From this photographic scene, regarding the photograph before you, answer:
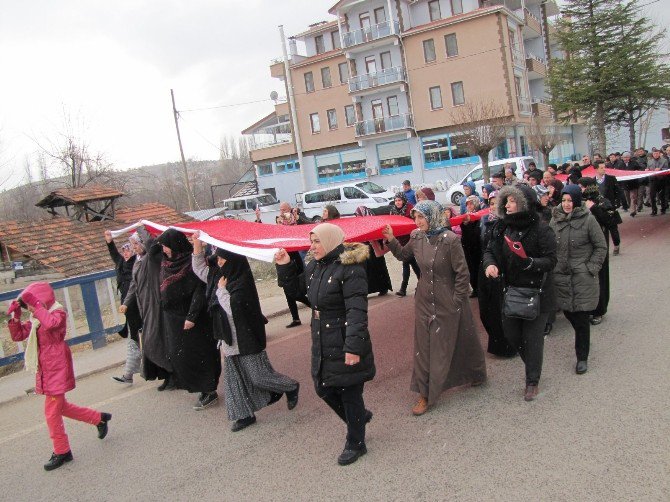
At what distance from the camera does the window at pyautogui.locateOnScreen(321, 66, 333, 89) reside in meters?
42.1

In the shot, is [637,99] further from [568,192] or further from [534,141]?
[568,192]

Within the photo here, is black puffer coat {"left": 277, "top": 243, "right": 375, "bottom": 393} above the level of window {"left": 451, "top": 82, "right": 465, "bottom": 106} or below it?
below

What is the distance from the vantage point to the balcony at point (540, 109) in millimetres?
38812

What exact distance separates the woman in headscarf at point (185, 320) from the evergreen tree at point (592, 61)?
30742 mm

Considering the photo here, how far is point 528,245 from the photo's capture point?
189 inches

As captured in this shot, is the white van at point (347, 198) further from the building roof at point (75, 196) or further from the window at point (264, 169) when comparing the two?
the window at point (264, 169)

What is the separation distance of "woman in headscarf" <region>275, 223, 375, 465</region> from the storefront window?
3818 centimetres

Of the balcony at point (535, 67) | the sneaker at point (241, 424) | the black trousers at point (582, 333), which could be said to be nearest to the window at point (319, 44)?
the balcony at point (535, 67)

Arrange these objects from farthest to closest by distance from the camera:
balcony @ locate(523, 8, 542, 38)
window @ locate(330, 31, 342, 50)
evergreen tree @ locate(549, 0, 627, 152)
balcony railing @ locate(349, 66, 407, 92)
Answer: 1. window @ locate(330, 31, 342, 50)
2. balcony @ locate(523, 8, 542, 38)
3. balcony railing @ locate(349, 66, 407, 92)
4. evergreen tree @ locate(549, 0, 627, 152)

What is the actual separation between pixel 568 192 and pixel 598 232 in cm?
49

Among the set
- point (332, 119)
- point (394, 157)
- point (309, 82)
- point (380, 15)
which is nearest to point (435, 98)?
point (394, 157)

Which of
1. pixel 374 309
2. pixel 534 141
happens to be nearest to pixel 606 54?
pixel 534 141

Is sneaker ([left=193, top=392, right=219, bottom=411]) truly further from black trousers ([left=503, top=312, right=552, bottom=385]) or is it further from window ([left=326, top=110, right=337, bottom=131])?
window ([left=326, top=110, right=337, bottom=131])

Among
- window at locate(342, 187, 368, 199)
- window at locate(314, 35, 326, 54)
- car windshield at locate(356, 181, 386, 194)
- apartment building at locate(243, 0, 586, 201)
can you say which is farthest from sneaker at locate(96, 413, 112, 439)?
window at locate(314, 35, 326, 54)
